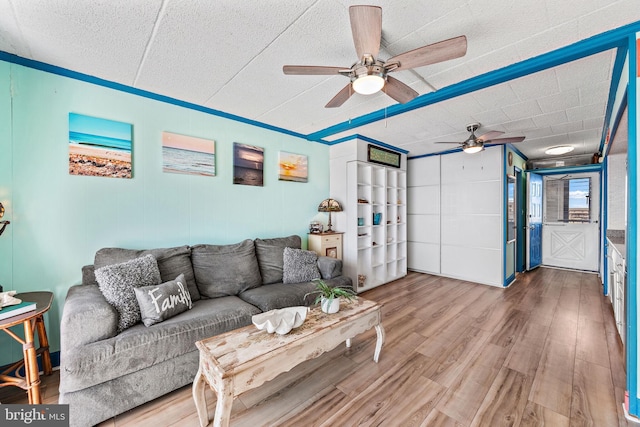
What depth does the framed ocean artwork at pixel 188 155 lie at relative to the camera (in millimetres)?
2727

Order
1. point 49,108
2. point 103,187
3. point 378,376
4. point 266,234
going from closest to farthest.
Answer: point 378,376 < point 49,108 < point 103,187 < point 266,234

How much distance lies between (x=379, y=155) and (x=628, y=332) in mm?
3470

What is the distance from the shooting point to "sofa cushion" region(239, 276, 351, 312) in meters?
2.42

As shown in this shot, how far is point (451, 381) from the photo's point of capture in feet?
6.37

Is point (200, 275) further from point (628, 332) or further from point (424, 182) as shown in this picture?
point (424, 182)

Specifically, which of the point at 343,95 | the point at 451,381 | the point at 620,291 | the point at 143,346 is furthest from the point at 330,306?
the point at 620,291

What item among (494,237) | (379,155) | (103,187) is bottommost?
(494,237)

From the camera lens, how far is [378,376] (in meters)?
1.99

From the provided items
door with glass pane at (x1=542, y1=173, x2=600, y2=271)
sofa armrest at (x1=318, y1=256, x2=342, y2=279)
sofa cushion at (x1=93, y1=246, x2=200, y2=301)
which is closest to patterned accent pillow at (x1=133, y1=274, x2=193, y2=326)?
sofa cushion at (x1=93, y1=246, x2=200, y2=301)

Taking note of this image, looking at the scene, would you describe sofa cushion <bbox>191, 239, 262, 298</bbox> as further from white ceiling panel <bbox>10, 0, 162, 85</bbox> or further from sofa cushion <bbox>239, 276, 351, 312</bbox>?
white ceiling panel <bbox>10, 0, 162, 85</bbox>

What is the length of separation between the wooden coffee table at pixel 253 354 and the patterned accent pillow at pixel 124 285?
0.71 m

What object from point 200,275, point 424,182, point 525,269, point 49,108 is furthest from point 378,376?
point 525,269

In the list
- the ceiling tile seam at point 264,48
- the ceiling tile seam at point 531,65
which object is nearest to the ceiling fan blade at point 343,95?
the ceiling tile seam at point 264,48

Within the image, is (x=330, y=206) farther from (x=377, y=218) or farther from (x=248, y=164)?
(x=248, y=164)
